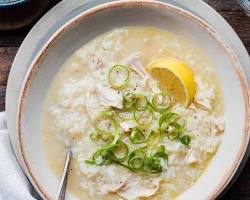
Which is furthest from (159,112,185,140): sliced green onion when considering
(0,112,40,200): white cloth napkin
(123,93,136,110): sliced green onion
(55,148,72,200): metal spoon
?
(0,112,40,200): white cloth napkin

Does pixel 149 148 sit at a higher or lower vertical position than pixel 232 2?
lower

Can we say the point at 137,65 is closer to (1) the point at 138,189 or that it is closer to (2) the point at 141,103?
(2) the point at 141,103

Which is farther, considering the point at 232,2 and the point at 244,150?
the point at 232,2

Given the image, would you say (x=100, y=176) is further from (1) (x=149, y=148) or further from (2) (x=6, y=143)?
(2) (x=6, y=143)

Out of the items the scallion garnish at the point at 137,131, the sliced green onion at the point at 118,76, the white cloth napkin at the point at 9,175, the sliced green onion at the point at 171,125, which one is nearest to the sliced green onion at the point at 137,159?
the scallion garnish at the point at 137,131

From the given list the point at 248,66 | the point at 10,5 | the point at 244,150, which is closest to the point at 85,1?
the point at 10,5

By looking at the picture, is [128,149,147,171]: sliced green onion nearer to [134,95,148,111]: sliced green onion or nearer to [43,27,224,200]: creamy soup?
[43,27,224,200]: creamy soup

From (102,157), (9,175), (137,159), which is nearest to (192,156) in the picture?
(137,159)
